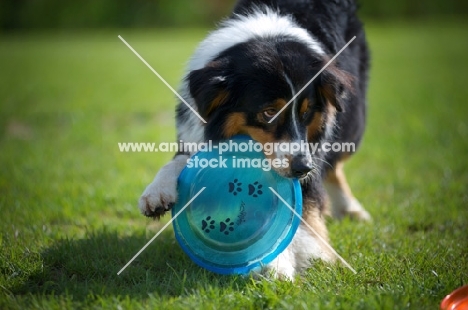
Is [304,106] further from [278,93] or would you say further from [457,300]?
[457,300]

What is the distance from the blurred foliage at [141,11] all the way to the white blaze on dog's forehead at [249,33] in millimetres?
22046

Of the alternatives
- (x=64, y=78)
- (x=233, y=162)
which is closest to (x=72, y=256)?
(x=233, y=162)

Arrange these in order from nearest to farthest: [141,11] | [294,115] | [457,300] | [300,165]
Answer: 1. [457,300]
2. [300,165]
3. [294,115]
4. [141,11]

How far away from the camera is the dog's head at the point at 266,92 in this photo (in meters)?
3.40

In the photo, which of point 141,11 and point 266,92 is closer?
point 266,92

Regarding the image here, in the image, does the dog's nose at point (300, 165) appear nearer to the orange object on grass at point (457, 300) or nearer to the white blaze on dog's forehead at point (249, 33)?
the white blaze on dog's forehead at point (249, 33)

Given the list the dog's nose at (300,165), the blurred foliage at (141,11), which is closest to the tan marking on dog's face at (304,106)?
the dog's nose at (300,165)

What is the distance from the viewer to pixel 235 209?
3.52 meters

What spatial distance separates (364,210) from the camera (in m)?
5.11

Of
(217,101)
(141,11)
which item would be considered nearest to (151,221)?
(217,101)

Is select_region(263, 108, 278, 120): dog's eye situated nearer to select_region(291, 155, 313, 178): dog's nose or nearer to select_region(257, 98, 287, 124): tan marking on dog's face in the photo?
select_region(257, 98, 287, 124): tan marking on dog's face

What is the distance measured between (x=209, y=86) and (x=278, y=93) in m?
0.44

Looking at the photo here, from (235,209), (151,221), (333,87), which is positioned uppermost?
(333,87)

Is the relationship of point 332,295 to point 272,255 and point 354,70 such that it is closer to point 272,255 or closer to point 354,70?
point 272,255
